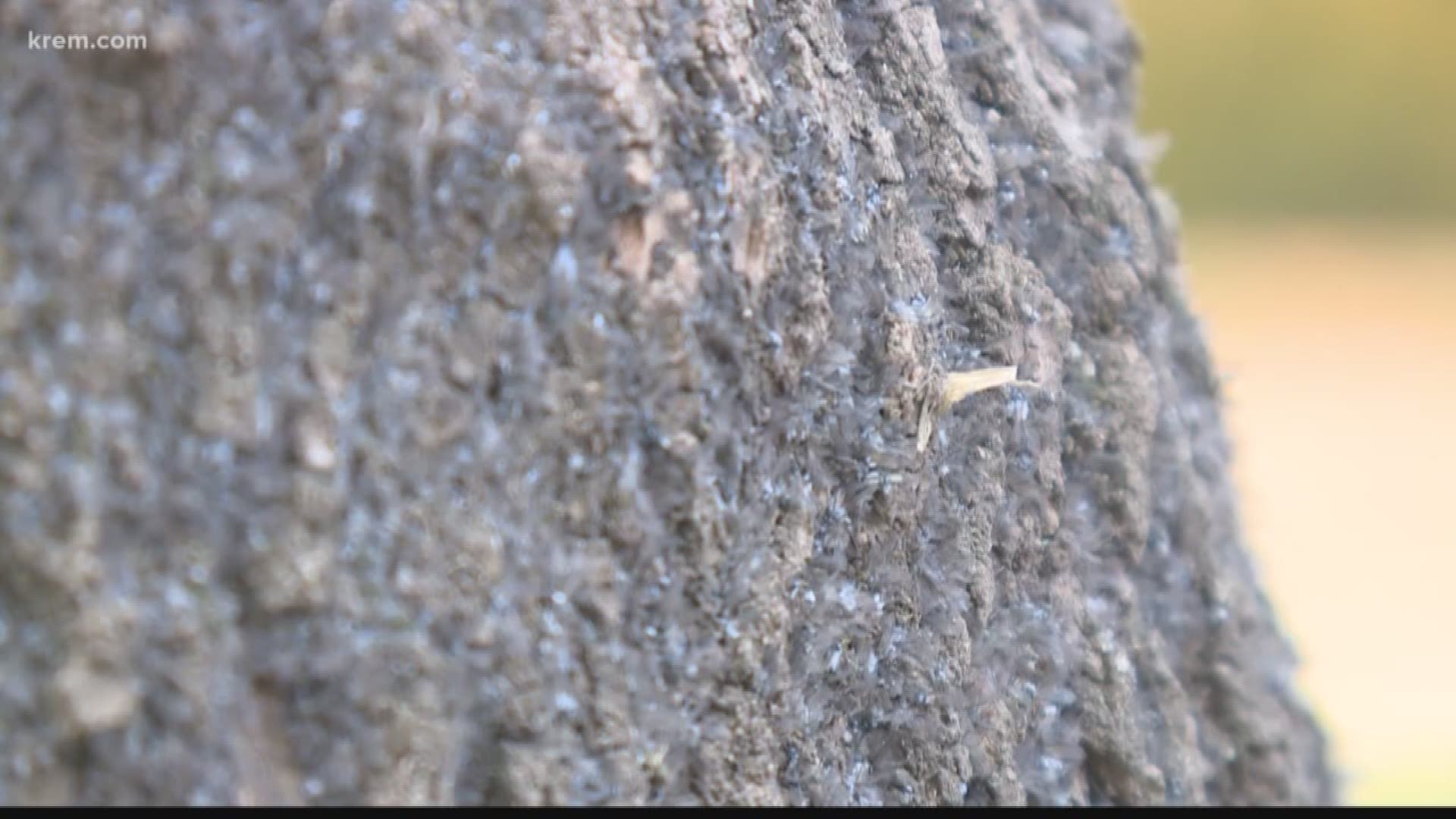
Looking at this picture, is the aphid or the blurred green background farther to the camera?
the blurred green background

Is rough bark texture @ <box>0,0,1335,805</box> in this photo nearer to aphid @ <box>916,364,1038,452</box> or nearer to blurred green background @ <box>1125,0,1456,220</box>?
aphid @ <box>916,364,1038,452</box>

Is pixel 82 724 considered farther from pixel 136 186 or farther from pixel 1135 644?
pixel 1135 644

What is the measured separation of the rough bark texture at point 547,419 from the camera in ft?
1.70

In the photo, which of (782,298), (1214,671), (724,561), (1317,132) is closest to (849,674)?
(724,561)

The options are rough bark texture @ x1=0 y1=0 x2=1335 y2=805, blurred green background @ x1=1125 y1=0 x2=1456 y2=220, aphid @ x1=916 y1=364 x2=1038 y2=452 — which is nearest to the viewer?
rough bark texture @ x1=0 y1=0 x2=1335 y2=805

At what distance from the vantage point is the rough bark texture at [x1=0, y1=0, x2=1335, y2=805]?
0.52 m

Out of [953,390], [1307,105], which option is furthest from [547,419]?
[1307,105]

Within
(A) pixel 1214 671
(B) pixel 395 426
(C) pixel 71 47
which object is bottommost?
(A) pixel 1214 671

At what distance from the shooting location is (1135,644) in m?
0.96

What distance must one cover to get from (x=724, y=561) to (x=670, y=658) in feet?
0.20

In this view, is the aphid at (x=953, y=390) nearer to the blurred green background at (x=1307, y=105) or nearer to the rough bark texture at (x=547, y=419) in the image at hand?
the rough bark texture at (x=547, y=419)

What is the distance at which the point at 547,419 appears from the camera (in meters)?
0.63

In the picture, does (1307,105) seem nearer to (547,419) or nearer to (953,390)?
(953,390)

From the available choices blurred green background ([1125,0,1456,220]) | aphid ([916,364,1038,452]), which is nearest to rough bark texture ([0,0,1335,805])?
aphid ([916,364,1038,452])
